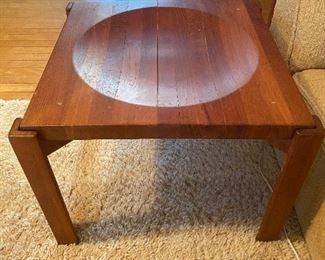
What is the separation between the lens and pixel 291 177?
0.75m

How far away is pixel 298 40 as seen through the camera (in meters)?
0.96

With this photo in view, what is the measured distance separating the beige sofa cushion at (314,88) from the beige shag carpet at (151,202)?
0.27 meters

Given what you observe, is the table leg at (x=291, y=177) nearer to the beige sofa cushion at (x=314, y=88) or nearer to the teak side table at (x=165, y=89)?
the teak side table at (x=165, y=89)

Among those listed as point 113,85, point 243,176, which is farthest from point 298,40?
point 113,85

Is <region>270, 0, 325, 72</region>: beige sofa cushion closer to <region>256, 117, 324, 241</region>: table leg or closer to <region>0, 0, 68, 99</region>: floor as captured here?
<region>256, 117, 324, 241</region>: table leg

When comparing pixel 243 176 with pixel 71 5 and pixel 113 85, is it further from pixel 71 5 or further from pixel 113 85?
pixel 71 5

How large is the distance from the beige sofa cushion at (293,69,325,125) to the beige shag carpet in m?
0.27

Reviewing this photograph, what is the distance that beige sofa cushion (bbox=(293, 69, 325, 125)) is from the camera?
831mm

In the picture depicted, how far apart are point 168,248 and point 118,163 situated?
331mm

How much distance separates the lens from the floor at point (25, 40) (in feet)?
4.84

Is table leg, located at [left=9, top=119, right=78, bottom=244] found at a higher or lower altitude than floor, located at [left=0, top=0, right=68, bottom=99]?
higher

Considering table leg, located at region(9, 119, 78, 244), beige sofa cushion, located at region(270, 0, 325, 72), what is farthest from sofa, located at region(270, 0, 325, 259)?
table leg, located at region(9, 119, 78, 244)

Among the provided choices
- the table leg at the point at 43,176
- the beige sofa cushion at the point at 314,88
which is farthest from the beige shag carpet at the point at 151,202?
the beige sofa cushion at the point at 314,88

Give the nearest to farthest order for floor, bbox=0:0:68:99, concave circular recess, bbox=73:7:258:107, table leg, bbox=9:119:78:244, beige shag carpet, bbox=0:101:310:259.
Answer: table leg, bbox=9:119:78:244 < concave circular recess, bbox=73:7:258:107 < beige shag carpet, bbox=0:101:310:259 < floor, bbox=0:0:68:99
